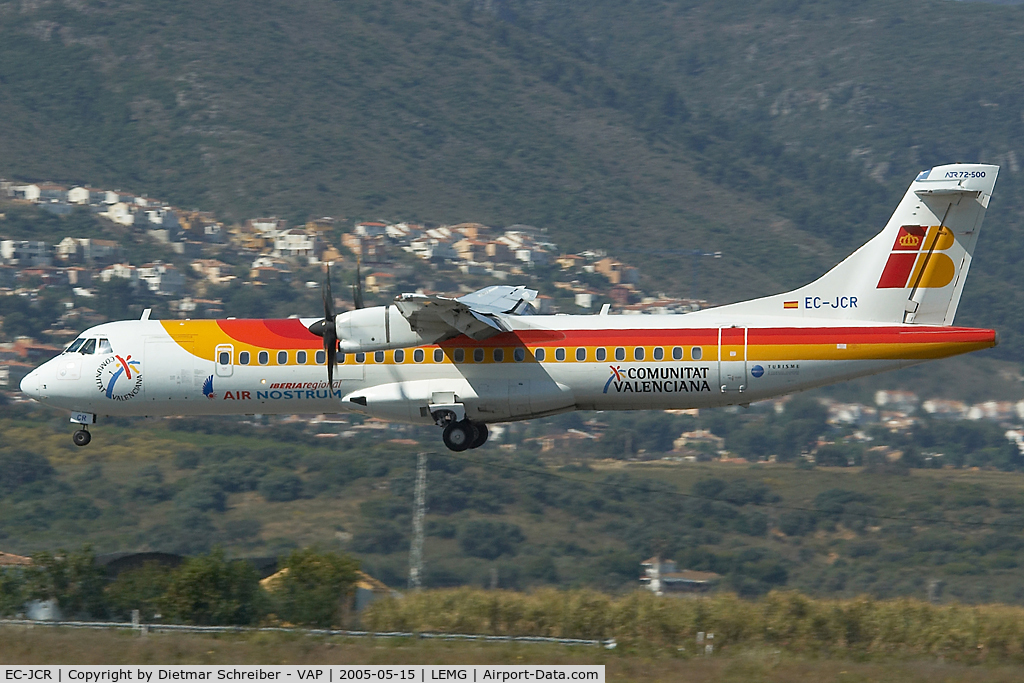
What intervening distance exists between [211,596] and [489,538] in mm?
8278

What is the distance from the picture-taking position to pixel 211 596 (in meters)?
28.8

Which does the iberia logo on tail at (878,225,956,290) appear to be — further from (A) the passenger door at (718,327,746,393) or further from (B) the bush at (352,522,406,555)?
(B) the bush at (352,522,406,555)

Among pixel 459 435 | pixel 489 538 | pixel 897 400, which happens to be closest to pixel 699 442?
pixel 897 400

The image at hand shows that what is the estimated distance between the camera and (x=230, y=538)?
115 ft

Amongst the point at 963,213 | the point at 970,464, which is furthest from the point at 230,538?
the point at 970,464

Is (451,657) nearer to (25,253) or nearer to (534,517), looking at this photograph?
(534,517)

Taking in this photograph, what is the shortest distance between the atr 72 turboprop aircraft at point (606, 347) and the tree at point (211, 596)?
16.1 ft

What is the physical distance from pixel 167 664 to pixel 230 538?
478 inches

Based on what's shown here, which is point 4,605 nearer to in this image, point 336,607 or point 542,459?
point 336,607

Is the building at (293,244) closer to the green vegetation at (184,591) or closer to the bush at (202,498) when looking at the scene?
the bush at (202,498)

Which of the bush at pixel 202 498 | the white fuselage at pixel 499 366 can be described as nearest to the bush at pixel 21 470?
the bush at pixel 202 498

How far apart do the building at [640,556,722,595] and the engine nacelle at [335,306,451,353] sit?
34.2ft

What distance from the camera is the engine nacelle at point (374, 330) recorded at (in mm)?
28969

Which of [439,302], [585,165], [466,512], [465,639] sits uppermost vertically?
[585,165]
